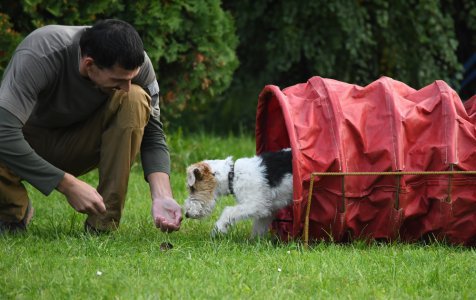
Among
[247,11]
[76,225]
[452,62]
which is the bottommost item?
[76,225]

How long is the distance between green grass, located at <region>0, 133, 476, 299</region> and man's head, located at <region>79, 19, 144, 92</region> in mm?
954

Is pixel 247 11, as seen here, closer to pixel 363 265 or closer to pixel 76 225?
pixel 76 225

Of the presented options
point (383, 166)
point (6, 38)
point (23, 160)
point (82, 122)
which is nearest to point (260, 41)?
point (6, 38)

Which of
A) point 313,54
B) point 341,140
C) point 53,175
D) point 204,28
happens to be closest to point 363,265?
point 341,140

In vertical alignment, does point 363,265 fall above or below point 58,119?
below

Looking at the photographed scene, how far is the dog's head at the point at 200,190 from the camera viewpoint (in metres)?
5.13

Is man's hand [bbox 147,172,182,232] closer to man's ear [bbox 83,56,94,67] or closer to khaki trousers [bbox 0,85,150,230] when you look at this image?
khaki trousers [bbox 0,85,150,230]

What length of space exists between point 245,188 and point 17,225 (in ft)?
4.90

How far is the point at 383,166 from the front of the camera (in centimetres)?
462

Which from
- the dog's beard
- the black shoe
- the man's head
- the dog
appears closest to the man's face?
the man's head

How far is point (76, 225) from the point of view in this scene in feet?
17.9

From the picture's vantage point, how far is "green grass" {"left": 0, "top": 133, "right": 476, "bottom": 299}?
12.1 feet

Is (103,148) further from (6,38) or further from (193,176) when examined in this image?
(6,38)

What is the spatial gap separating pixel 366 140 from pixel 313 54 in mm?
4917
